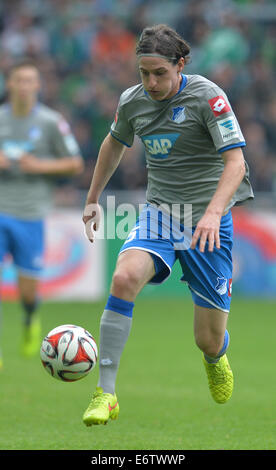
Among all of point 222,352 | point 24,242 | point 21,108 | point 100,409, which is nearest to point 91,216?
point 222,352

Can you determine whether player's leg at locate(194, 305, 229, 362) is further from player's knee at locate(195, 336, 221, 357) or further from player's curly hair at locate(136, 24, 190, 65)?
player's curly hair at locate(136, 24, 190, 65)

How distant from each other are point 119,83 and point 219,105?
1050 cm

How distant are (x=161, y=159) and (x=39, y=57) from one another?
35.7 ft

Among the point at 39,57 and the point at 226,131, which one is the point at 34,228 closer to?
the point at 226,131

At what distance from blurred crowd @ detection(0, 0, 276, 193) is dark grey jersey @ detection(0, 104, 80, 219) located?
5.30 m

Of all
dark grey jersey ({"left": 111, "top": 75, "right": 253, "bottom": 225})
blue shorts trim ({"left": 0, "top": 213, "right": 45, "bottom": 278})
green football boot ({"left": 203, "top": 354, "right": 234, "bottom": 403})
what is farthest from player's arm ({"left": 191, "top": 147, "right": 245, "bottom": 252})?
blue shorts trim ({"left": 0, "top": 213, "right": 45, "bottom": 278})

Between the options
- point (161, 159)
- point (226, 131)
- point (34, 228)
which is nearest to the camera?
point (226, 131)

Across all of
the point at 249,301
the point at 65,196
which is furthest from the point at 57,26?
the point at 249,301

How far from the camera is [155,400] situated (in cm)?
671

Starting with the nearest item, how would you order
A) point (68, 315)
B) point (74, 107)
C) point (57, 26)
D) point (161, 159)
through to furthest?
point (161, 159)
point (68, 315)
point (74, 107)
point (57, 26)

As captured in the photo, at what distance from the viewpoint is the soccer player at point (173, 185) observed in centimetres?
505

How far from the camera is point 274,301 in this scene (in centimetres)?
1409

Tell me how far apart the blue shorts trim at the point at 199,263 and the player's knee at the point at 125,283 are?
0.98ft
